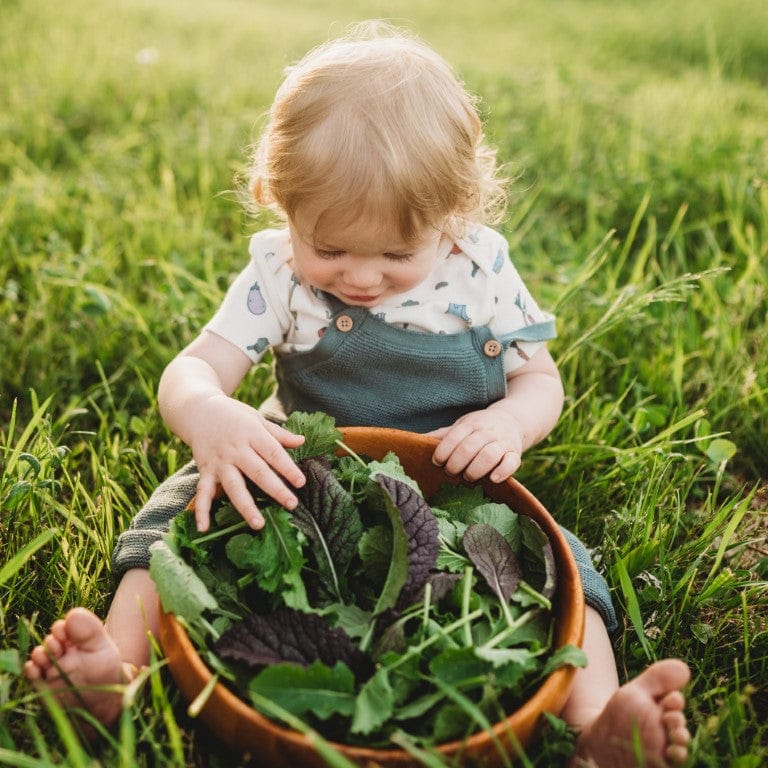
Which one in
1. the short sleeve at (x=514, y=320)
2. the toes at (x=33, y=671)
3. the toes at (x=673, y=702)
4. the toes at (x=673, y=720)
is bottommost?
the toes at (x=673, y=720)

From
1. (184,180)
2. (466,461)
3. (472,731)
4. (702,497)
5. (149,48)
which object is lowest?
(702,497)

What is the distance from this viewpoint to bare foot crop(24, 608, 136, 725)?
1.39 metres

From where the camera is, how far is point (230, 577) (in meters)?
1.63

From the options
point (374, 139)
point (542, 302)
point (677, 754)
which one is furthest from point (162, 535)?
point (542, 302)

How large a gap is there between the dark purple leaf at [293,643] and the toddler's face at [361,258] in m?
0.74

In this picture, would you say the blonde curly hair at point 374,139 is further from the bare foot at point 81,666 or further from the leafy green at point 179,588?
the bare foot at point 81,666

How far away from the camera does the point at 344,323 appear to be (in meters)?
2.00

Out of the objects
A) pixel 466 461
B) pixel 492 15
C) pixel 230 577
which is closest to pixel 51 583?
pixel 230 577

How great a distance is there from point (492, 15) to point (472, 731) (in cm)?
781

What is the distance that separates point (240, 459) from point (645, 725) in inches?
34.1

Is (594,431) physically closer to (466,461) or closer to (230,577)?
(466,461)

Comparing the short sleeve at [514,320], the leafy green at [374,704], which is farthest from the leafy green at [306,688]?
the short sleeve at [514,320]

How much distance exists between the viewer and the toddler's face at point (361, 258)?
1.76m

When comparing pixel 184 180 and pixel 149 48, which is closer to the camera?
pixel 184 180
